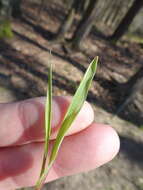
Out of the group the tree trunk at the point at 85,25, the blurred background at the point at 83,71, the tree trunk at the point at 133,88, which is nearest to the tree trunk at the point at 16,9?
the blurred background at the point at 83,71

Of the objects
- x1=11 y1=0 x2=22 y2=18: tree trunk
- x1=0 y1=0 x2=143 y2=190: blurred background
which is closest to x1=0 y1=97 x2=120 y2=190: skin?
x1=0 y1=0 x2=143 y2=190: blurred background

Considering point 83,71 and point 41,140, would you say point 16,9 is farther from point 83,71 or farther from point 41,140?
point 41,140

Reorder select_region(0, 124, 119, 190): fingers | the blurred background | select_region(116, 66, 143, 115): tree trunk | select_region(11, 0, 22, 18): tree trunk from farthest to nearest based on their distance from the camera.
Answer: select_region(11, 0, 22, 18): tree trunk < select_region(116, 66, 143, 115): tree trunk < the blurred background < select_region(0, 124, 119, 190): fingers


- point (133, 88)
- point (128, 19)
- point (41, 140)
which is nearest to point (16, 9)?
point (128, 19)

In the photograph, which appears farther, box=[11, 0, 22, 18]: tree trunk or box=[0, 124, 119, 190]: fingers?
box=[11, 0, 22, 18]: tree trunk

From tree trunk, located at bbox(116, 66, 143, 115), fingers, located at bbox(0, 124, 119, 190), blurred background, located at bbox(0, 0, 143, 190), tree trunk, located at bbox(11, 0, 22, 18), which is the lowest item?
tree trunk, located at bbox(11, 0, 22, 18)

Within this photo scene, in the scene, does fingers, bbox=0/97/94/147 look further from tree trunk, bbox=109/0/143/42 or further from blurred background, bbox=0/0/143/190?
tree trunk, bbox=109/0/143/42
